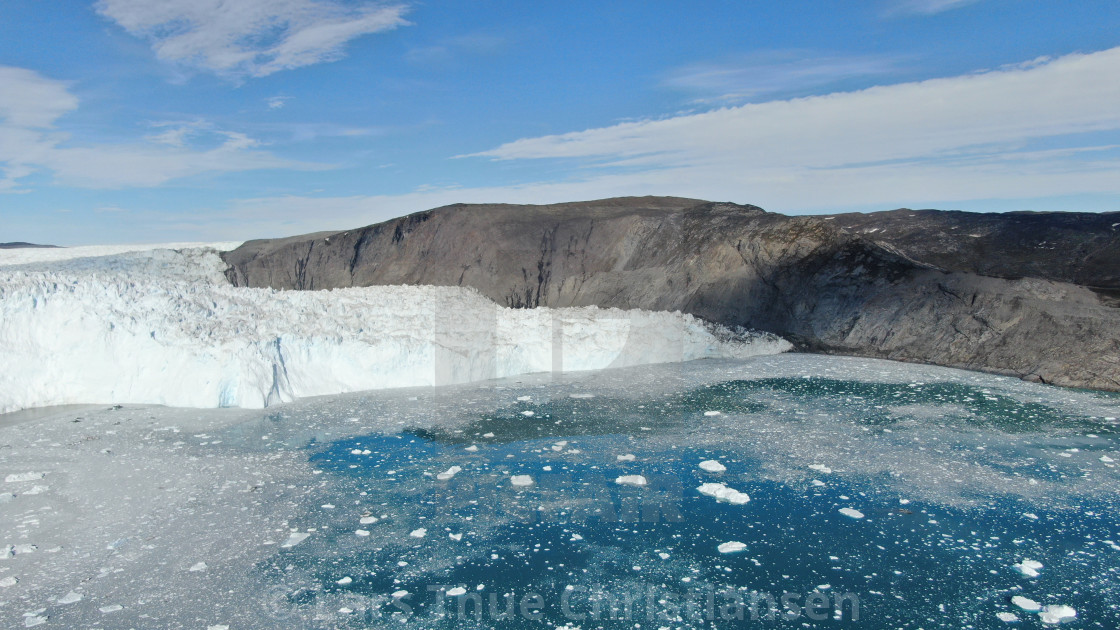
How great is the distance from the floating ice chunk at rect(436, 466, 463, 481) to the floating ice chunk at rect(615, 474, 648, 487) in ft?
5.92

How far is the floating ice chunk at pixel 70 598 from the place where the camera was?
4766 mm

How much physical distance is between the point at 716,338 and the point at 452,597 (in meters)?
11.6

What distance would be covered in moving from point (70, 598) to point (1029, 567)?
730 centimetres

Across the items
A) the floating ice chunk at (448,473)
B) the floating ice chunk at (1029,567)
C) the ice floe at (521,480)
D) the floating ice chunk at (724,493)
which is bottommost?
the floating ice chunk at (1029,567)

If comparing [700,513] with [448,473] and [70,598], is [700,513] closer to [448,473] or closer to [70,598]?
[448,473]

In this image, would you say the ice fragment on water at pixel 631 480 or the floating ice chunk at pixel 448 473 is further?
the floating ice chunk at pixel 448 473

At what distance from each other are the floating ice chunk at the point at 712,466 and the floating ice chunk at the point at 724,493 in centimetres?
50

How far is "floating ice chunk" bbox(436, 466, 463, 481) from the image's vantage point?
724cm

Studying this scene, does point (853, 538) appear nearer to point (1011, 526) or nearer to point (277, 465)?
point (1011, 526)

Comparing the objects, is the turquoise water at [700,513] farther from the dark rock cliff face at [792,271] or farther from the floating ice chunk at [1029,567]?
the dark rock cliff face at [792,271]

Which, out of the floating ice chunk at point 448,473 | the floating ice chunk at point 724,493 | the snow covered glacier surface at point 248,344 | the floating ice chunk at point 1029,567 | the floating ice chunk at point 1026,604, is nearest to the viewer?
the floating ice chunk at point 1026,604

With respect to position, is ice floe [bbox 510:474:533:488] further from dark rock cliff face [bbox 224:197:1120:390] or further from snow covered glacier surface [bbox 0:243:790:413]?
dark rock cliff face [bbox 224:197:1120:390]

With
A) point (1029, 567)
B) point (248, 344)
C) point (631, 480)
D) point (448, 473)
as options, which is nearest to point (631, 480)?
point (631, 480)

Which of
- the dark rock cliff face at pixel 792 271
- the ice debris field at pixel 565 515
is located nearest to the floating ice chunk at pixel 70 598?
the ice debris field at pixel 565 515
